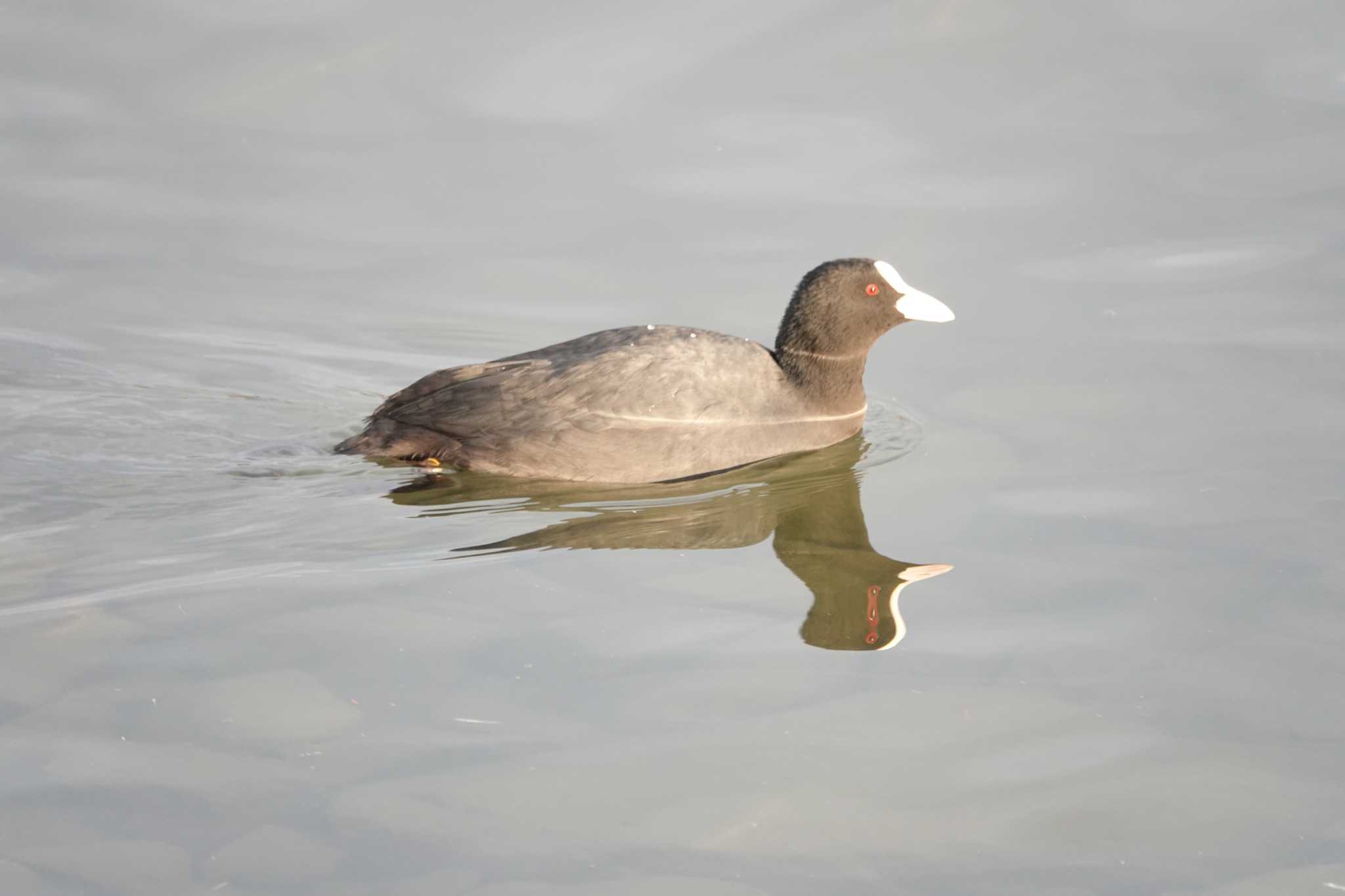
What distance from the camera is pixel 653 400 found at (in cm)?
725

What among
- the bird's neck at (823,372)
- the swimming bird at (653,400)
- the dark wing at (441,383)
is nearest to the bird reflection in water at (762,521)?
the swimming bird at (653,400)

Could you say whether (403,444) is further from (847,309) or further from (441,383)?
(847,309)

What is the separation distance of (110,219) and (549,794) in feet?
23.3

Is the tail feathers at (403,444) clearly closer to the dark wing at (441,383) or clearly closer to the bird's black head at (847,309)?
the dark wing at (441,383)

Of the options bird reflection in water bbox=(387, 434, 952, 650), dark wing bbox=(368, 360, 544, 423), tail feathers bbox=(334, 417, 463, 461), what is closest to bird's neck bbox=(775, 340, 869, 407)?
bird reflection in water bbox=(387, 434, 952, 650)

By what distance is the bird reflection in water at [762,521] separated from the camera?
19.0 ft

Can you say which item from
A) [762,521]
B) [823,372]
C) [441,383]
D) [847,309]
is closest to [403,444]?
[441,383]

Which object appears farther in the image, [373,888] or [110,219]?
[110,219]

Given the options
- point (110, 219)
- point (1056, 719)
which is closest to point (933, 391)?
point (1056, 719)

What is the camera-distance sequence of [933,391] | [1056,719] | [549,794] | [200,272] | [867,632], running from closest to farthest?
[549,794] → [1056,719] → [867,632] → [933,391] → [200,272]

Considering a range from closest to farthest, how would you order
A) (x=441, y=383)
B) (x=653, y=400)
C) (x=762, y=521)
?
(x=762, y=521)
(x=653, y=400)
(x=441, y=383)

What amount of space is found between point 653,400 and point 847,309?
1.22m

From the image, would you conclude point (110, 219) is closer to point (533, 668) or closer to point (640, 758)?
point (533, 668)

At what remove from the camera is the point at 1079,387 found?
7961 millimetres
